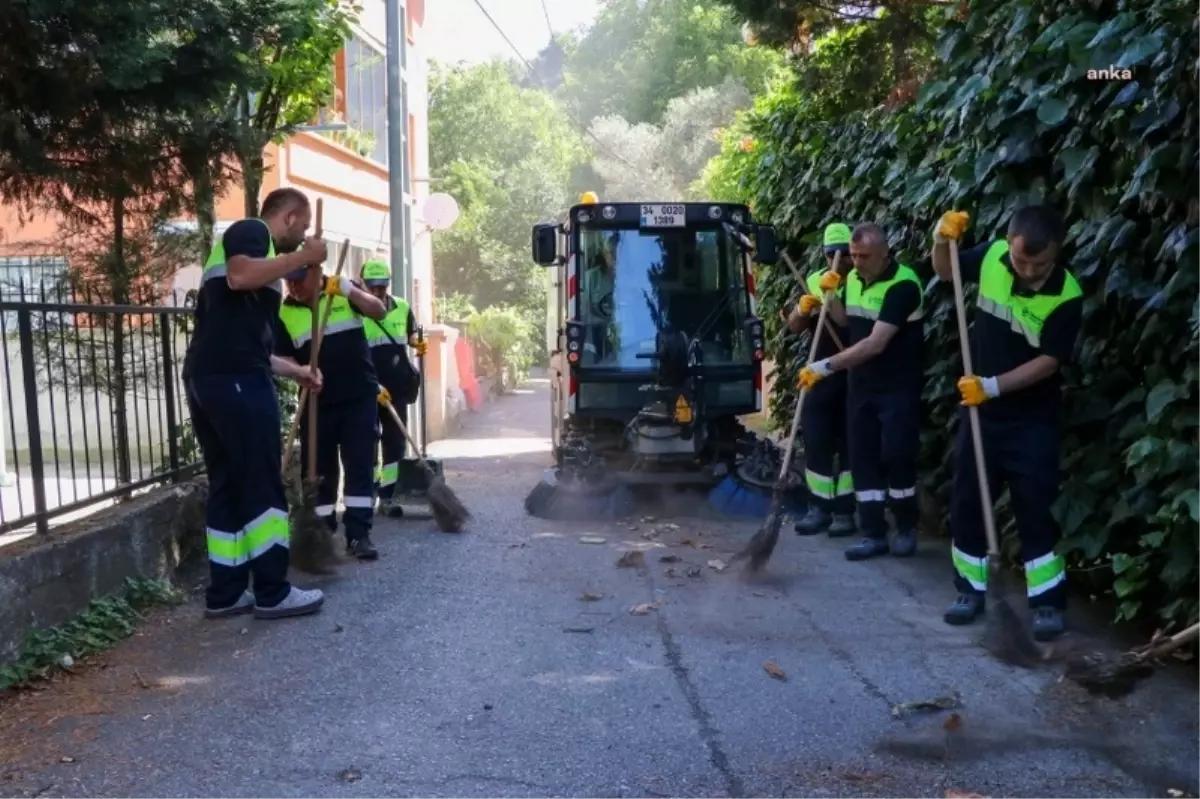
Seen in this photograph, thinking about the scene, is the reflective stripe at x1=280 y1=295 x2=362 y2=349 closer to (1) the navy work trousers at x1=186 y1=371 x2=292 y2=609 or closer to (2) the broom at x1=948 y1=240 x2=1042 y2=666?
(1) the navy work trousers at x1=186 y1=371 x2=292 y2=609

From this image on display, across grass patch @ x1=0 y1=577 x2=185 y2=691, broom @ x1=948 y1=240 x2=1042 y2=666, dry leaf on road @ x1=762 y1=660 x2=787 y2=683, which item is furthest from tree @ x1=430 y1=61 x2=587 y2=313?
dry leaf on road @ x1=762 y1=660 x2=787 y2=683

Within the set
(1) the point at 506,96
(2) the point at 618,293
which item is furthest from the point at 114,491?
(1) the point at 506,96

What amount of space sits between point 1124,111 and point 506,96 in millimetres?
44009

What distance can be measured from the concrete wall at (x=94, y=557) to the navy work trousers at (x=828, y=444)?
3.92 m

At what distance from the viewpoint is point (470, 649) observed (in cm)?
552

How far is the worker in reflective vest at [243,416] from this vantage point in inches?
A: 228

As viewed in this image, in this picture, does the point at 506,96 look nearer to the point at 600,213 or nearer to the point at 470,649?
the point at 600,213

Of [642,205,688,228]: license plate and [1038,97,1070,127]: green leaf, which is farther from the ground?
[1038,97,1070,127]: green leaf

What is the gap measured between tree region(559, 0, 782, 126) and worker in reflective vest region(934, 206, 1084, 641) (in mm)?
38184

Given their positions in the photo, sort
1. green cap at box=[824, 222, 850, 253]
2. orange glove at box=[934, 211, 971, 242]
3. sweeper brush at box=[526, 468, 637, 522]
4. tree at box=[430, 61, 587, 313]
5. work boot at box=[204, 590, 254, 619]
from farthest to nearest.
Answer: tree at box=[430, 61, 587, 313], sweeper brush at box=[526, 468, 637, 522], green cap at box=[824, 222, 850, 253], work boot at box=[204, 590, 254, 619], orange glove at box=[934, 211, 971, 242]

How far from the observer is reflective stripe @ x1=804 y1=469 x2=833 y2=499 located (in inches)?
326

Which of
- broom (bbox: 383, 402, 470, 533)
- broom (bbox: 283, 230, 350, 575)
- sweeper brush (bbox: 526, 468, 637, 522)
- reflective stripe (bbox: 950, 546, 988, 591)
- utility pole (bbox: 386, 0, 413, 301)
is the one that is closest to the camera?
reflective stripe (bbox: 950, 546, 988, 591)

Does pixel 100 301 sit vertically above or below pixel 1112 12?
below
